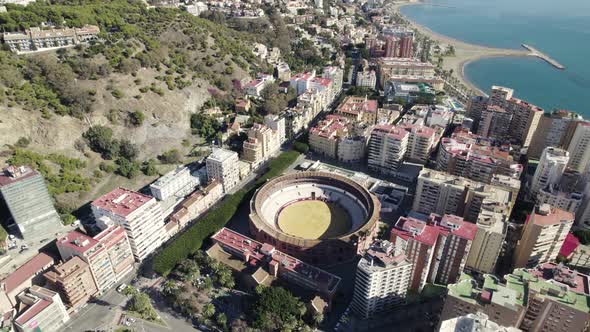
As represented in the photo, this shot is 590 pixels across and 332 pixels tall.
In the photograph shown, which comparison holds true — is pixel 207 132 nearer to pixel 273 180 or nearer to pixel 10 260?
pixel 273 180

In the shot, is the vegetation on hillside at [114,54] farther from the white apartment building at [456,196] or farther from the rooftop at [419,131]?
the white apartment building at [456,196]

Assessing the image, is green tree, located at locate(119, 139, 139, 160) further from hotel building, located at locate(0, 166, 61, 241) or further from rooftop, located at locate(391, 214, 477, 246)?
rooftop, located at locate(391, 214, 477, 246)

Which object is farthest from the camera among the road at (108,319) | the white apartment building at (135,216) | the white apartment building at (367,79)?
the white apartment building at (367,79)

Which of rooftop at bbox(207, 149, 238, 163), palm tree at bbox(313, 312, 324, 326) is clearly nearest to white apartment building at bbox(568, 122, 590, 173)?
palm tree at bbox(313, 312, 324, 326)

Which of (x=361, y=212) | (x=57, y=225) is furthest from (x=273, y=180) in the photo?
(x=57, y=225)

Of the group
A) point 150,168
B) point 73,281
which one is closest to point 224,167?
point 150,168

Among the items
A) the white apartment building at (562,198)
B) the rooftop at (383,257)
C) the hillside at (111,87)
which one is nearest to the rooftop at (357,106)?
the hillside at (111,87)
